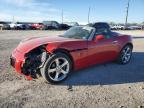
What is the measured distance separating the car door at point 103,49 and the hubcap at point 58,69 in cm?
89

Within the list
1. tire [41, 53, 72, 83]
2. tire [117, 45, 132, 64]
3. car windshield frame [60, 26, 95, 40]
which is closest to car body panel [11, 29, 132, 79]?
tire [41, 53, 72, 83]

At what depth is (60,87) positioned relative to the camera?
5.55 m

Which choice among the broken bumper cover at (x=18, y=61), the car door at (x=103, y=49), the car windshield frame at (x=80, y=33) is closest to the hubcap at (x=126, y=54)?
the car door at (x=103, y=49)

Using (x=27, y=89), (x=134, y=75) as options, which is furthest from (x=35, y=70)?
(x=134, y=75)

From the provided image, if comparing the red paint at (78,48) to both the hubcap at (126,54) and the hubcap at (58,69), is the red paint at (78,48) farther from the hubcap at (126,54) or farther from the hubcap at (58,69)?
the hubcap at (126,54)

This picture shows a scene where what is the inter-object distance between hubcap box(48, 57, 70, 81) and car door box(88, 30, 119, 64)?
890 mm

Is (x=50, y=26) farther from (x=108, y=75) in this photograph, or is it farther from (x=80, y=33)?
(x=108, y=75)

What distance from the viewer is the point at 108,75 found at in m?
6.69

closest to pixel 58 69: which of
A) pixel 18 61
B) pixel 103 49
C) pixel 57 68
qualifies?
pixel 57 68

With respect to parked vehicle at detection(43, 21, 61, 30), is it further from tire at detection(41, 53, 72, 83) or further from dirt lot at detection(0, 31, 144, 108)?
tire at detection(41, 53, 72, 83)

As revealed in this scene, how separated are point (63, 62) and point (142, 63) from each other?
142 inches

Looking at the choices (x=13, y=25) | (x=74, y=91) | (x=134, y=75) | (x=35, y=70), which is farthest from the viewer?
(x=13, y=25)

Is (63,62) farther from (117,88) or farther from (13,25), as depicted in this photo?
(13,25)

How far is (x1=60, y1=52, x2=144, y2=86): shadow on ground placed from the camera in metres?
6.05
